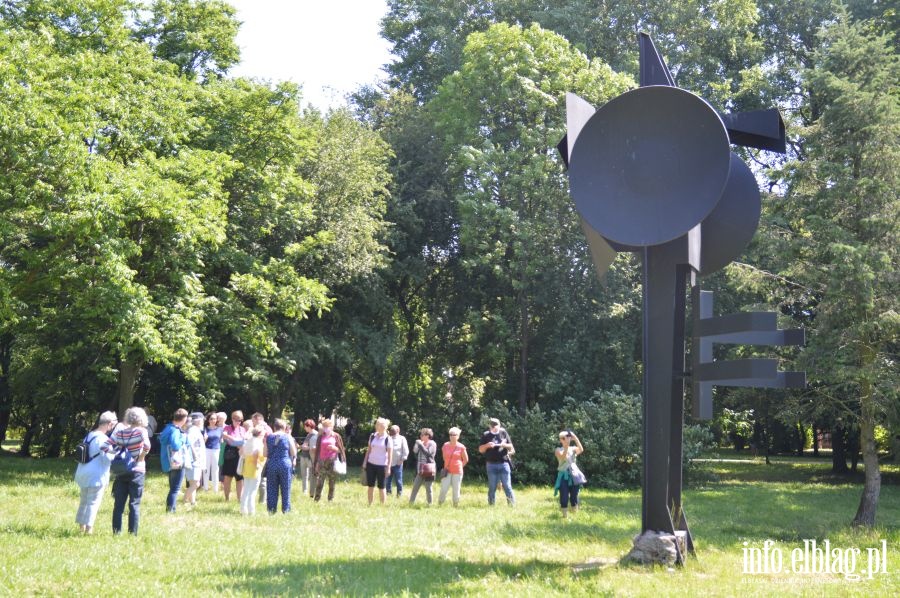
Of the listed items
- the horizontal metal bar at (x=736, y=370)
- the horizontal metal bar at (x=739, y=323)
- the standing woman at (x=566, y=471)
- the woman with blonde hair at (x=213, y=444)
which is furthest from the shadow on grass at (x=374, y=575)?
the woman with blonde hair at (x=213, y=444)

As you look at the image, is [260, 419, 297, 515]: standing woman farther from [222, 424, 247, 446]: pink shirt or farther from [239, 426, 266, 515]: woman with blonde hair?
[222, 424, 247, 446]: pink shirt

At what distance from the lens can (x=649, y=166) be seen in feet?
30.5

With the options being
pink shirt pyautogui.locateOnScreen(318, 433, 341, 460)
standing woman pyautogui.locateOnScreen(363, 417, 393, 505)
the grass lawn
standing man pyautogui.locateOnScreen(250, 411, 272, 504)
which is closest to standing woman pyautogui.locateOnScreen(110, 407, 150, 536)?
the grass lawn

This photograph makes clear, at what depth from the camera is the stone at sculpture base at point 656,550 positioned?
8891 millimetres

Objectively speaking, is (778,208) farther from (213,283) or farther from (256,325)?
(213,283)

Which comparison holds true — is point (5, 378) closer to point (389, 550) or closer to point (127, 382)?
point (127, 382)

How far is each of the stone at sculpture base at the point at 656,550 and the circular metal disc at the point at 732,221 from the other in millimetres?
3363

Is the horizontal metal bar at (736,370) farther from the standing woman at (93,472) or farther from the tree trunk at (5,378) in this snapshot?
the tree trunk at (5,378)

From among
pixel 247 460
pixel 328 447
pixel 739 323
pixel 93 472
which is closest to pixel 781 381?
pixel 739 323

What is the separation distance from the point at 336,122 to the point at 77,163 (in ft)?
42.0

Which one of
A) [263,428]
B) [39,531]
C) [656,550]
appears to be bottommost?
[39,531]

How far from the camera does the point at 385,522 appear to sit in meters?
12.6

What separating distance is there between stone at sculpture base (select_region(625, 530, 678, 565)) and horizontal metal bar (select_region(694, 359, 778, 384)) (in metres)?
1.84

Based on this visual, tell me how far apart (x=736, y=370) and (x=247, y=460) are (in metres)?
7.80
